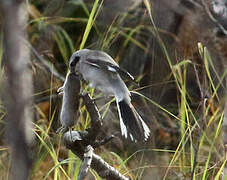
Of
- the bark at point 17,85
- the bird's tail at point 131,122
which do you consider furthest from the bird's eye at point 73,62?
the bark at point 17,85

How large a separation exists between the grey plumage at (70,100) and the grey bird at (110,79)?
0.03 meters

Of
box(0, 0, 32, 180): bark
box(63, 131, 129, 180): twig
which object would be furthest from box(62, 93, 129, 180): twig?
box(0, 0, 32, 180): bark

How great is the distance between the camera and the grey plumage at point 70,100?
3.33 ft

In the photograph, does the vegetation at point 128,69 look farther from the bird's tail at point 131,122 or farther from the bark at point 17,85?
the bark at point 17,85

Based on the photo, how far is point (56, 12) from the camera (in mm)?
2398

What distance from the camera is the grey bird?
3.38 ft

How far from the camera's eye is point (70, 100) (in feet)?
3.35

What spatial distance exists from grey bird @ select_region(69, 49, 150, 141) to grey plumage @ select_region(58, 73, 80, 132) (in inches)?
1.1

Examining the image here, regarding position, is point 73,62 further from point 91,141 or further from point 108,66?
point 91,141

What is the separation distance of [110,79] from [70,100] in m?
0.11

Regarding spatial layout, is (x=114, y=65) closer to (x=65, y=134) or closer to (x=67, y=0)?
(x=65, y=134)

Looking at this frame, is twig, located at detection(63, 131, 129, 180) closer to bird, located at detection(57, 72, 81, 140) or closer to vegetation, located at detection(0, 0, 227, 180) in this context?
bird, located at detection(57, 72, 81, 140)

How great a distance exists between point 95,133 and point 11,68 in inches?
24.6

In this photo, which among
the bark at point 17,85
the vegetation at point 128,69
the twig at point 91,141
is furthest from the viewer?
the vegetation at point 128,69
